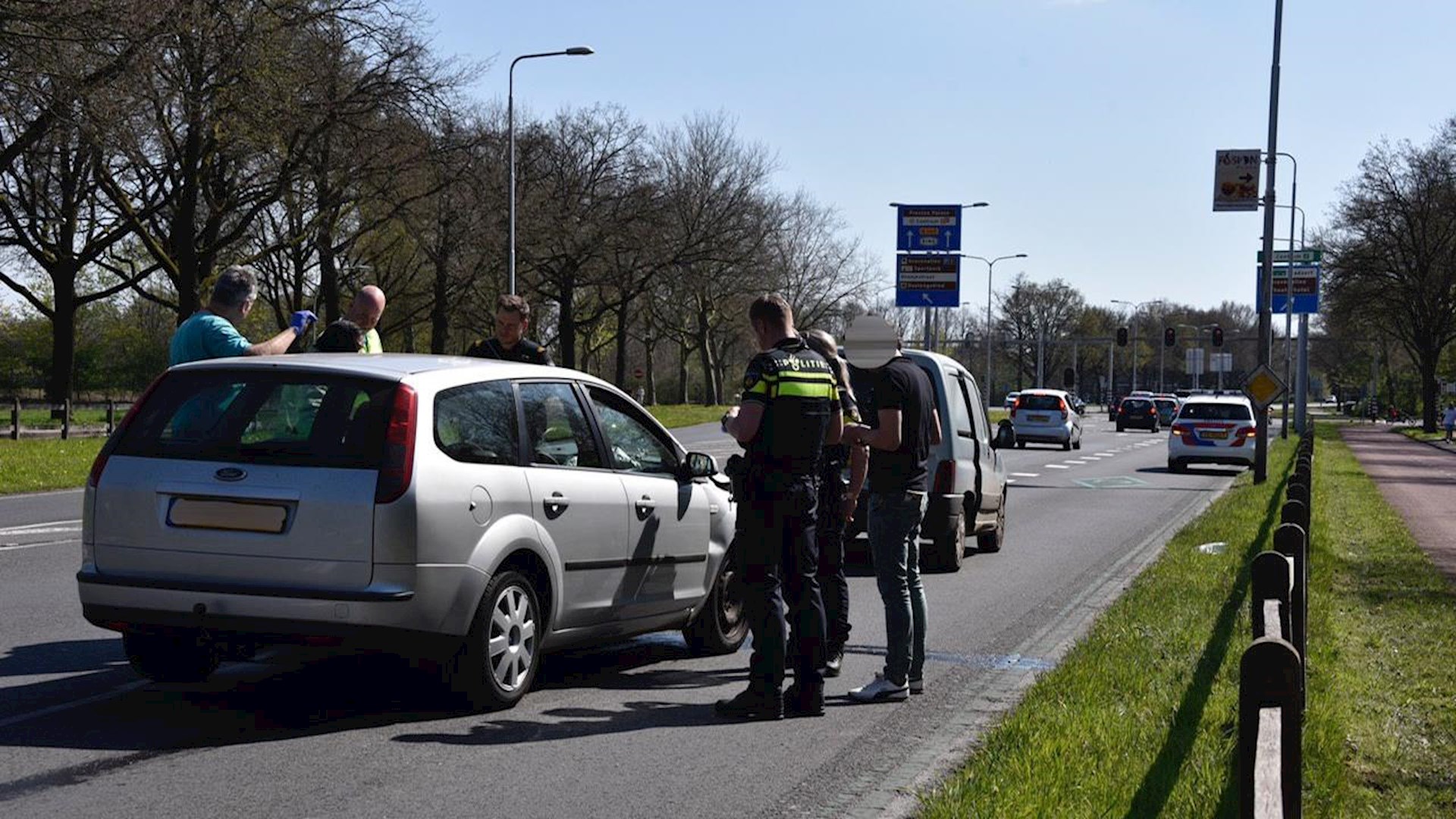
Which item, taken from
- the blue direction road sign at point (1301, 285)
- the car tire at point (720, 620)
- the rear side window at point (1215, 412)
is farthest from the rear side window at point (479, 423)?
the blue direction road sign at point (1301, 285)

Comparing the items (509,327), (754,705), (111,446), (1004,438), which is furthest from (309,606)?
(1004,438)

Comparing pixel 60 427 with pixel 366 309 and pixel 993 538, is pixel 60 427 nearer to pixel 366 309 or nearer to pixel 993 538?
pixel 993 538

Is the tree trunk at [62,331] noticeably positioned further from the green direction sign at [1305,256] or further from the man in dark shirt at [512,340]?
the man in dark shirt at [512,340]

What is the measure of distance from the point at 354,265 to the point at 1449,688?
47.4 metres

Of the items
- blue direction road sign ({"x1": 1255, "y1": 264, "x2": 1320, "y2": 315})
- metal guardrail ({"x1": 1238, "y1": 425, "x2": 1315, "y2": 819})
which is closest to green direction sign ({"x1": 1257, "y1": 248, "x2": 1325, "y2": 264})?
blue direction road sign ({"x1": 1255, "y1": 264, "x2": 1320, "y2": 315})

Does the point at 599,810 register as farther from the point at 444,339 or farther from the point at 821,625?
the point at 444,339

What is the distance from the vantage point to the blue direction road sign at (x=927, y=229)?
42188mm

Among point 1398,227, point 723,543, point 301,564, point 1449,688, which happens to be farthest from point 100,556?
point 1398,227

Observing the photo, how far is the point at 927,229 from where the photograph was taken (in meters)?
42.6

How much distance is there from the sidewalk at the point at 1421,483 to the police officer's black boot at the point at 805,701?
8.90 meters

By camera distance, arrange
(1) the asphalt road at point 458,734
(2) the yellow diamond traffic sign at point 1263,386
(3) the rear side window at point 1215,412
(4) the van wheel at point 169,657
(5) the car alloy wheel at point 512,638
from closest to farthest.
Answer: (1) the asphalt road at point 458,734 < (5) the car alloy wheel at point 512,638 < (4) the van wheel at point 169,657 < (2) the yellow diamond traffic sign at point 1263,386 < (3) the rear side window at point 1215,412

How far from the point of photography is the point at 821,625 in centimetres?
735

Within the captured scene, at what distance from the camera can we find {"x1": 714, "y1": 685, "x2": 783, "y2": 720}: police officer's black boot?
7305mm

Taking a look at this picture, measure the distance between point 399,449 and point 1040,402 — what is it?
37.2 meters
